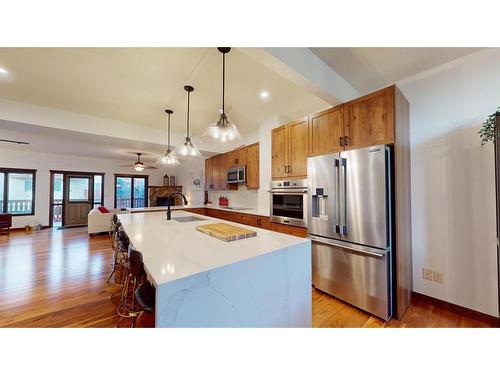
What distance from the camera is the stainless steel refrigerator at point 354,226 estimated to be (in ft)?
6.28

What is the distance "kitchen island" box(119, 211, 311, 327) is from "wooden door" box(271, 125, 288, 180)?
5.50 feet

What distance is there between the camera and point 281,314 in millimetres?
1296

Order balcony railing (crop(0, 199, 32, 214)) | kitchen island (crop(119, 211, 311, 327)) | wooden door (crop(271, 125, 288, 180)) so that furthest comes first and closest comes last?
balcony railing (crop(0, 199, 32, 214)) → wooden door (crop(271, 125, 288, 180)) → kitchen island (crop(119, 211, 311, 327))

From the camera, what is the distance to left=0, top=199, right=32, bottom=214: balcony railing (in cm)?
628

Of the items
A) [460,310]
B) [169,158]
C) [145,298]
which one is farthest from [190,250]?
[460,310]

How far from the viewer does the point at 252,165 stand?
4191 mm

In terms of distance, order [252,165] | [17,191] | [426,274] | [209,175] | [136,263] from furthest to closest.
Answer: [17,191] → [209,175] → [252,165] → [426,274] → [136,263]

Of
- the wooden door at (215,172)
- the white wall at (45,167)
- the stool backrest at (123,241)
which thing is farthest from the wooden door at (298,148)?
the white wall at (45,167)

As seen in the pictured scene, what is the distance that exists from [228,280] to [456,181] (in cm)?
245

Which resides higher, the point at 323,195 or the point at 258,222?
the point at 323,195

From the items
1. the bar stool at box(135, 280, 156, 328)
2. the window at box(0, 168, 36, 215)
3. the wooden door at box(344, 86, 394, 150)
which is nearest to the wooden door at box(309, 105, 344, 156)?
the wooden door at box(344, 86, 394, 150)

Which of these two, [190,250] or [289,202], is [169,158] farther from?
[190,250]

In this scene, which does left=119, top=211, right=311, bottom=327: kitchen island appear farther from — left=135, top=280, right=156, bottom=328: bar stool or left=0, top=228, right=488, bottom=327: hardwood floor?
left=0, top=228, right=488, bottom=327: hardwood floor
